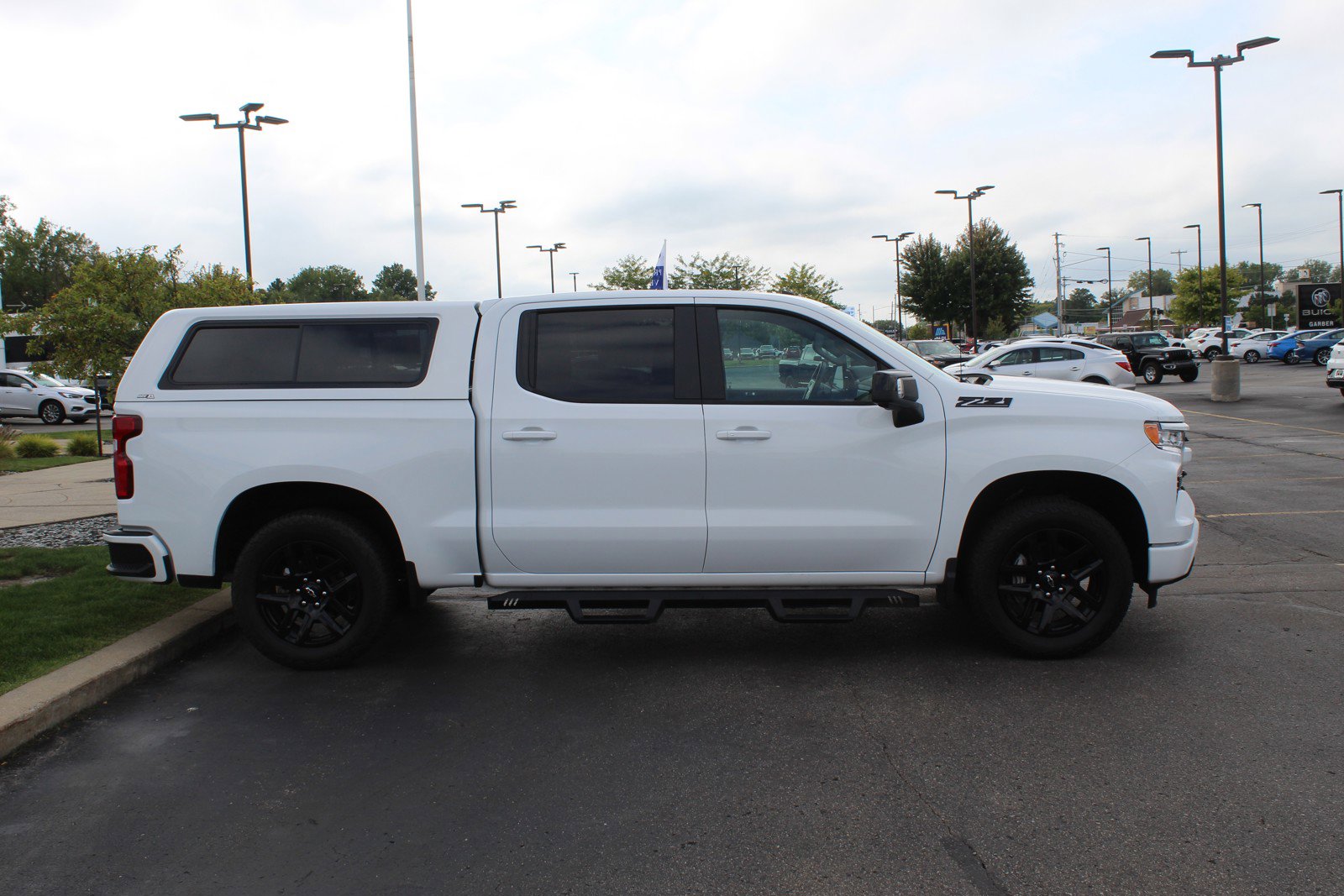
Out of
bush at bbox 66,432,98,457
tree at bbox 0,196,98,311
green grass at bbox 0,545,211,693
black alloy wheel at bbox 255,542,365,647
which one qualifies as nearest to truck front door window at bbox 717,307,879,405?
black alloy wheel at bbox 255,542,365,647

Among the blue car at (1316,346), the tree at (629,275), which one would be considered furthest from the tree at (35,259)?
the blue car at (1316,346)

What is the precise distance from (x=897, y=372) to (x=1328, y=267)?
213349 mm

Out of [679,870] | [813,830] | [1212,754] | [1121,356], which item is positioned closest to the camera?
[679,870]

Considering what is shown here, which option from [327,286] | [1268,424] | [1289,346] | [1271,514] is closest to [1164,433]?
[1271,514]

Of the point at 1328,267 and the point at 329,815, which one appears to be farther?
the point at 1328,267

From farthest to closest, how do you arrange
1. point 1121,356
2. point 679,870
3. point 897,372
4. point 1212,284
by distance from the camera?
point 1212,284
point 1121,356
point 897,372
point 679,870

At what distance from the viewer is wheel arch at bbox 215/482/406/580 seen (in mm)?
5254

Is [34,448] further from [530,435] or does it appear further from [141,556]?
[530,435]

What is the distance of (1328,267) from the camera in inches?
7111

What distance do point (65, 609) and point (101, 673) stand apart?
1393 mm

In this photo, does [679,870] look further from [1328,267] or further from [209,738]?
[1328,267]

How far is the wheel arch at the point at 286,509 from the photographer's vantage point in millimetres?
5254

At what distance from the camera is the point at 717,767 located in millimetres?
4016

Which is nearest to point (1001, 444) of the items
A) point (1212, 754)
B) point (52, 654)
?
point (1212, 754)
